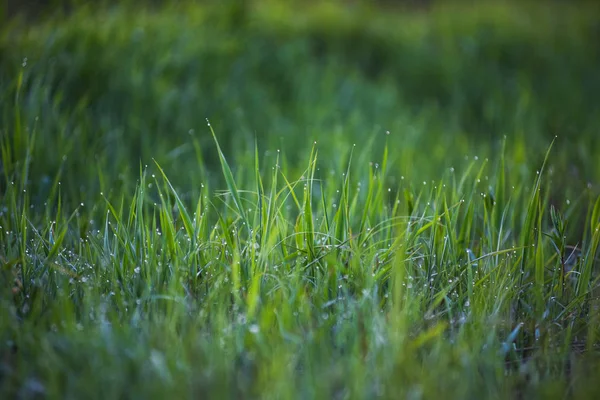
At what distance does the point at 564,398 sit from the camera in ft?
5.04

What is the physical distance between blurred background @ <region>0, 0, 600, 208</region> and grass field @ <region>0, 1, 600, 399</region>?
2 cm

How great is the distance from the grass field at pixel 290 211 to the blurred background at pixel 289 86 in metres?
0.02

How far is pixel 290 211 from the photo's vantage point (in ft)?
9.58

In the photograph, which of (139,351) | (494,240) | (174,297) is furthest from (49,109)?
(494,240)

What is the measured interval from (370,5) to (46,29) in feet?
11.1

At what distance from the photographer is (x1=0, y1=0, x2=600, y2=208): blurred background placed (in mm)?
3207

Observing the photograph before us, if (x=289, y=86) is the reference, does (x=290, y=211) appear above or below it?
below

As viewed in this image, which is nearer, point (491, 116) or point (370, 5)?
point (491, 116)

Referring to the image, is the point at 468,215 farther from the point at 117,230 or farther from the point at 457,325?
the point at 117,230

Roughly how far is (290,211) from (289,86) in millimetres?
1816

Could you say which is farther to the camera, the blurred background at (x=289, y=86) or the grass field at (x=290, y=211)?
the blurred background at (x=289, y=86)

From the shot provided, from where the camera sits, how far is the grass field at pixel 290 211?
61.0 inches

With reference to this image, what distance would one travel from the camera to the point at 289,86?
450cm

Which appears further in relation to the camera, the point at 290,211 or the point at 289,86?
the point at 289,86
